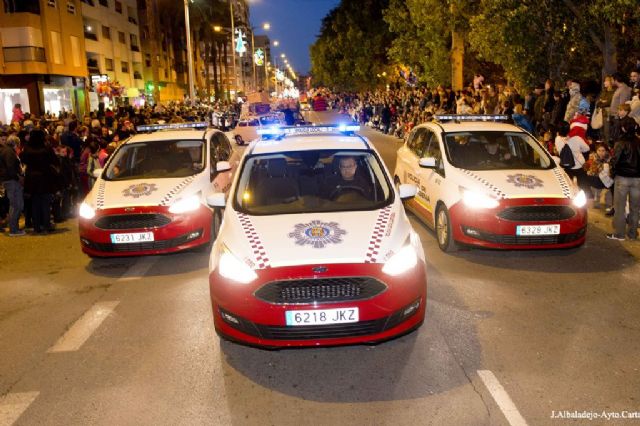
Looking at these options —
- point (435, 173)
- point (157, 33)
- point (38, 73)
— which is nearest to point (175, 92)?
point (157, 33)

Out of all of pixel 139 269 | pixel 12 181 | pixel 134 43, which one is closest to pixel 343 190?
pixel 139 269

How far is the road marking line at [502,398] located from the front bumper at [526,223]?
3.05 m

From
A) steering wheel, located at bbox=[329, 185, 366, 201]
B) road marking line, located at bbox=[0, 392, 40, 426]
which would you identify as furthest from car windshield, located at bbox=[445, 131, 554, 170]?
road marking line, located at bbox=[0, 392, 40, 426]

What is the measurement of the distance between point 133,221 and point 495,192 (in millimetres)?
4638

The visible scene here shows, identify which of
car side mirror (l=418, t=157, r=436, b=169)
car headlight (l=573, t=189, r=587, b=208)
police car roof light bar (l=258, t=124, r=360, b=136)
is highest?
police car roof light bar (l=258, t=124, r=360, b=136)

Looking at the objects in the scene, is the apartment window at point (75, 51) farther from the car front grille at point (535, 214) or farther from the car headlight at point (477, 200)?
the car front grille at point (535, 214)

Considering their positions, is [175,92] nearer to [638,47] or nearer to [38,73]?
[38,73]

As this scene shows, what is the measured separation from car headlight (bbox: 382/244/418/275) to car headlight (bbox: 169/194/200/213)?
383 centimetres

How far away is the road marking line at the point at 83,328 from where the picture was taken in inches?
213

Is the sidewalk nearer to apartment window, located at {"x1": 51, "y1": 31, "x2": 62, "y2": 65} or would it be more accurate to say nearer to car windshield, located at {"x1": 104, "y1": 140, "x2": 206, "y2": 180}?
car windshield, located at {"x1": 104, "y1": 140, "x2": 206, "y2": 180}

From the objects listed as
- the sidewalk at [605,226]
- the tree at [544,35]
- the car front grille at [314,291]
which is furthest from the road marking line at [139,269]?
the tree at [544,35]

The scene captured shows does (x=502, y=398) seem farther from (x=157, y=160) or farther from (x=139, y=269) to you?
(x=157, y=160)

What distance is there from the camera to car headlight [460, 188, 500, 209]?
7.43m

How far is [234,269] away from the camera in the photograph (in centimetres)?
480
